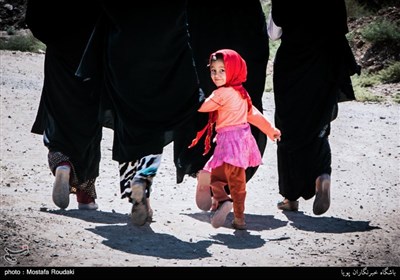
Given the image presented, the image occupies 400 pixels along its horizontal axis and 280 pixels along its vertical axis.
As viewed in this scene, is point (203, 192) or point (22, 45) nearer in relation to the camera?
point (203, 192)

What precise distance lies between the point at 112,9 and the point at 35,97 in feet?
20.2

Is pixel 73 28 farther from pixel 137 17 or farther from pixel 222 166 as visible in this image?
pixel 222 166

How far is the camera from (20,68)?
14.6m

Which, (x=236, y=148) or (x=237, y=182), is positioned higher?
(x=236, y=148)

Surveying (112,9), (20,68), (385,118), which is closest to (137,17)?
(112,9)

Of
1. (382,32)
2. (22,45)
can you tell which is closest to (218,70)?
(382,32)

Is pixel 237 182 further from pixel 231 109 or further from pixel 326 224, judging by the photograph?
pixel 326 224

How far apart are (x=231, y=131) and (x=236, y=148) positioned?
0.40 feet

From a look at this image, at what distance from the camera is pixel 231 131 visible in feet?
19.2

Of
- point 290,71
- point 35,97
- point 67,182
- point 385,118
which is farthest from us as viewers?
point 35,97

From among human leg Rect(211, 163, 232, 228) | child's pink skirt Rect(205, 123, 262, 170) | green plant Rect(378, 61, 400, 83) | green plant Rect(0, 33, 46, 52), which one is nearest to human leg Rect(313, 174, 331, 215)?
child's pink skirt Rect(205, 123, 262, 170)

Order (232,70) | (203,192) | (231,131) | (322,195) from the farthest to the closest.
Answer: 1. (322,195)
2. (203,192)
3. (231,131)
4. (232,70)

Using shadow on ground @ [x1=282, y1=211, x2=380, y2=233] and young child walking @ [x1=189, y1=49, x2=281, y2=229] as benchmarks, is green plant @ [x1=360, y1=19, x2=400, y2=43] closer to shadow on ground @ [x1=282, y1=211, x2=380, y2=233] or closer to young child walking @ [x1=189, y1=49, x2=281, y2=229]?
shadow on ground @ [x1=282, y1=211, x2=380, y2=233]

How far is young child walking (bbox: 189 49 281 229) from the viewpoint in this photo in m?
5.76
